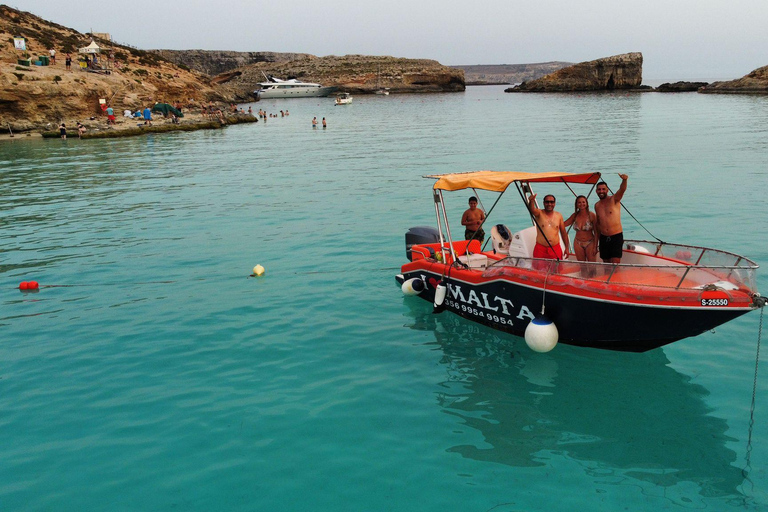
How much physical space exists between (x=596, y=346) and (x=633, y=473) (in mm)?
2761

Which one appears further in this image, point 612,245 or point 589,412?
point 612,245

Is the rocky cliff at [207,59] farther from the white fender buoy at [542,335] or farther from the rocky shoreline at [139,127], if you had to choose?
the white fender buoy at [542,335]

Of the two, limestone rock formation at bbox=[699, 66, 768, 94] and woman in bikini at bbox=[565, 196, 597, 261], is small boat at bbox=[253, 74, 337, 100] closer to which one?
limestone rock formation at bbox=[699, 66, 768, 94]

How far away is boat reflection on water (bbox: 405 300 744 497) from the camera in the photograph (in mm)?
7238

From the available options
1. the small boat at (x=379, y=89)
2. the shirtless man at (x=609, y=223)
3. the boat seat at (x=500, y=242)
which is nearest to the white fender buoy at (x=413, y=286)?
the boat seat at (x=500, y=242)

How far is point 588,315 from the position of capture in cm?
917

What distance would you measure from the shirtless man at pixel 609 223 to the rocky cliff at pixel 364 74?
136 meters

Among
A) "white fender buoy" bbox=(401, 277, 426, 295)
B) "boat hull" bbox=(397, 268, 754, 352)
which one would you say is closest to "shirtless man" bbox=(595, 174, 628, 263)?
"boat hull" bbox=(397, 268, 754, 352)

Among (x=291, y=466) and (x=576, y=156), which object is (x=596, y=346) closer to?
(x=291, y=466)

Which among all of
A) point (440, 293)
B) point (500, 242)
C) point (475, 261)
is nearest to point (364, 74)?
point (500, 242)

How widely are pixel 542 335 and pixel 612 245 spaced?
2.25 meters

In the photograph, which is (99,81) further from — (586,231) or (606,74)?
(606,74)

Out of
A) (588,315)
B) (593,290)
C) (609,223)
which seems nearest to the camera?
(593,290)

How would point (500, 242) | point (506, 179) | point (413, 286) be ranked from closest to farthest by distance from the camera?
point (506, 179), point (500, 242), point (413, 286)
